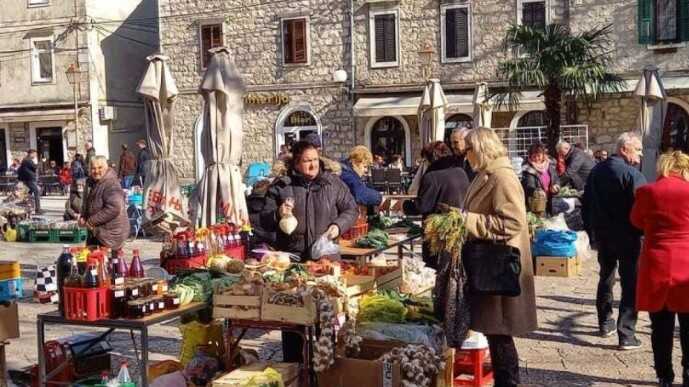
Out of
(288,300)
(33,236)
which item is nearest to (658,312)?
(288,300)

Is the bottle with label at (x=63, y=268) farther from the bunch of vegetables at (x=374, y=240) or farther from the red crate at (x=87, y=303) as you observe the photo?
the bunch of vegetables at (x=374, y=240)

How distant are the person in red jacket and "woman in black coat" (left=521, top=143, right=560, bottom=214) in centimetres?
→ 578

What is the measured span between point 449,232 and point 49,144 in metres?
27.0

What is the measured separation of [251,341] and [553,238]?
4641 millimetres

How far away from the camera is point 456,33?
23562 millimetres

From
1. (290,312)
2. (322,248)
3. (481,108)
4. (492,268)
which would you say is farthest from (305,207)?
(481,108)

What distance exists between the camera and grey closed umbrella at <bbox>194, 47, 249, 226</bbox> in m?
9.79

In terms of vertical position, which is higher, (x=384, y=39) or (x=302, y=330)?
(x=384, y=39)

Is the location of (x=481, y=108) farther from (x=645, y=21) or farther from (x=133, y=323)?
(x=133, y=323)

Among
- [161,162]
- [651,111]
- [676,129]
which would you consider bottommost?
[161,162]

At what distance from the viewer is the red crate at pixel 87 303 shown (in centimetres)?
461

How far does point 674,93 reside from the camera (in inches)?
839

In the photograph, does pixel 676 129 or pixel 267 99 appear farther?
pixel 267 99

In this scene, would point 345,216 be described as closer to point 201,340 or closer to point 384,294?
point 384,294
